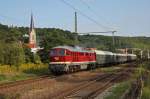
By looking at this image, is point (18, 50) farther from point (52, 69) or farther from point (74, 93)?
point (74, 93)

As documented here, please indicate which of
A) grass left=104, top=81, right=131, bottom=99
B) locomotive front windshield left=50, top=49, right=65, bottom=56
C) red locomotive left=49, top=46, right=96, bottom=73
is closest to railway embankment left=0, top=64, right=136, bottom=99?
grass left=104, top=81, right=131, bottom=99

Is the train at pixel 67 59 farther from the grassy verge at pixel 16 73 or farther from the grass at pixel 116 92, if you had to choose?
the grass at pixel 116 92

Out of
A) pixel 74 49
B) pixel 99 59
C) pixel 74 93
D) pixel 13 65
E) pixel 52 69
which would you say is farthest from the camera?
pixel 99 59

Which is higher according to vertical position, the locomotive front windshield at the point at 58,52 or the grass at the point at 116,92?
the locomotive front windshield at the point at 58,52

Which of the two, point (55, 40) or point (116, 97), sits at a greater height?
point (55, 40)

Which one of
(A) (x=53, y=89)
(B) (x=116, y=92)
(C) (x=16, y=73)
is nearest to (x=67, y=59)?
(C) (x=16, y=73)

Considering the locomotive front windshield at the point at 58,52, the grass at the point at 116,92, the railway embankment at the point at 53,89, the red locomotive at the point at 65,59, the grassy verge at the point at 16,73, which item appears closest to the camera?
the grass at the point at 116,92

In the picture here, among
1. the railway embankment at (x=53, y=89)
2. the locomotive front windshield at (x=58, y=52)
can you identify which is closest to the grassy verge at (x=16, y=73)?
the locomotive front windshield at (x=58, y=52)

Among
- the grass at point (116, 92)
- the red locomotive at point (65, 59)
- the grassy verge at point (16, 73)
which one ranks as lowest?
the grass at point (116, 92)

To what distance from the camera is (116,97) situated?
782 inches

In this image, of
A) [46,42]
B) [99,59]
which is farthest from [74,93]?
[46,42]

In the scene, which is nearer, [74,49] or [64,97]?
[64,97]

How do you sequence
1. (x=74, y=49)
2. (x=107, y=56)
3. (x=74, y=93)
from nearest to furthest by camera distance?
(x=74, y=93) → (x=74, y=49) → (x=107, y=56)

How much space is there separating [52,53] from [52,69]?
69.1 inches
